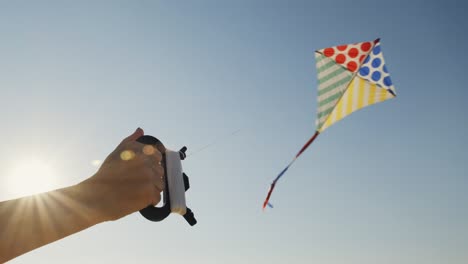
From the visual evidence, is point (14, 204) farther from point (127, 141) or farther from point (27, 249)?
point (127, 141)

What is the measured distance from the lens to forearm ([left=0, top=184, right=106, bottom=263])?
5.19 ft

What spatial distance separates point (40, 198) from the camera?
1.76m

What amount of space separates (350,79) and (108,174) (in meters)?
8.34

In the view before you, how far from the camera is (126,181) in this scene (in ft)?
6.64

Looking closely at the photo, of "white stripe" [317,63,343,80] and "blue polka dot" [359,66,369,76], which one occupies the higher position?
"white stripe" [317,63,343,80]

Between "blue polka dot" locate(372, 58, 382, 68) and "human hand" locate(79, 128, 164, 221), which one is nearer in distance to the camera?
"human hand" locate(79, 128, 164, 221)

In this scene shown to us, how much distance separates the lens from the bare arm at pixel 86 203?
1.61 metres

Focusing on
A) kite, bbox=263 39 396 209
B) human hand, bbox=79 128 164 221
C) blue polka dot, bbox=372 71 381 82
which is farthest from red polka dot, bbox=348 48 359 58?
human hand, bbox=79 128 164 221

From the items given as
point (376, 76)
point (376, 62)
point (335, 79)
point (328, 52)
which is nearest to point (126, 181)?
point (335, 79)

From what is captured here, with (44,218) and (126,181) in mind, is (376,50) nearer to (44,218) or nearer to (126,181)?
(126,181)

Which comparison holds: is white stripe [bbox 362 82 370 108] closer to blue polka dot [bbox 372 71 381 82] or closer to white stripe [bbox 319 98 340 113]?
blue polka dot [bbox 372 71 381 82]

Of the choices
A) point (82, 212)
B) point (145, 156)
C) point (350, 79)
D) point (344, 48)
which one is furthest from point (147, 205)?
point (344, 48)

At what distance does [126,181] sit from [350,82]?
26.9 ft

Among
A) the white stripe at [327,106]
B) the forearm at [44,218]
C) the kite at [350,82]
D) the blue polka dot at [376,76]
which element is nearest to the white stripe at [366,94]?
the kite at [350,82]
